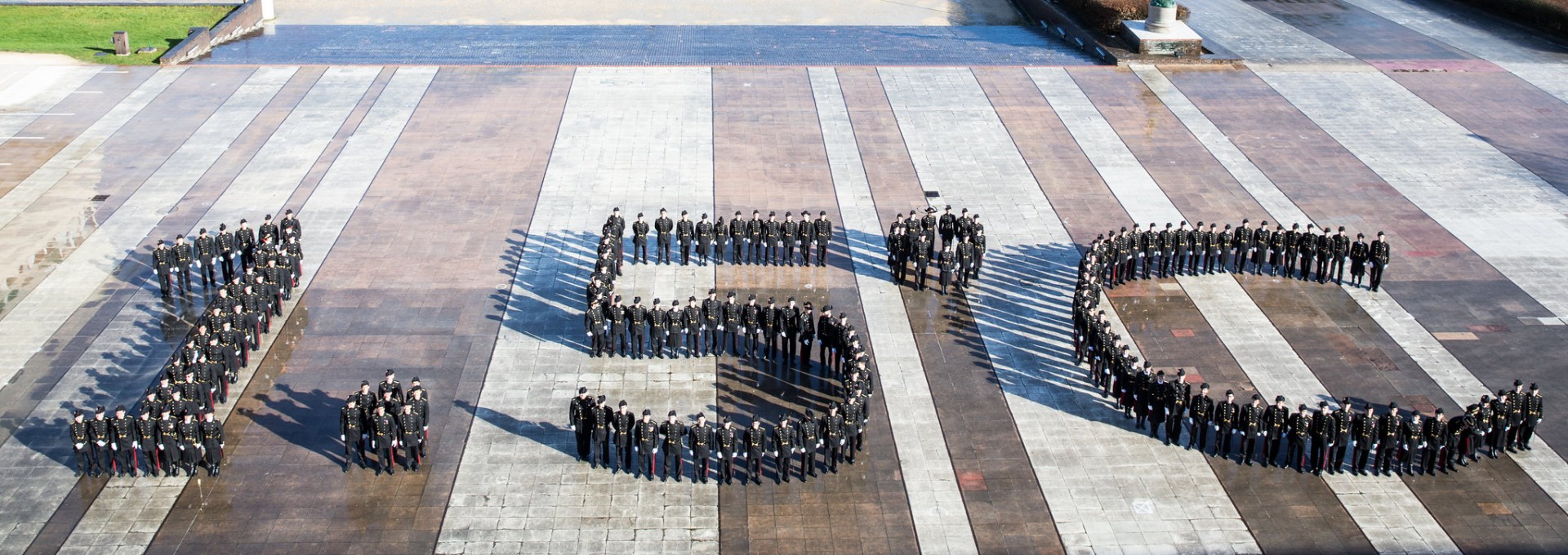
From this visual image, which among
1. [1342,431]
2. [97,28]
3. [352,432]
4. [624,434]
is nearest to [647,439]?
[624,434]

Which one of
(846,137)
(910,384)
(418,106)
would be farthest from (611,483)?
(418,106)

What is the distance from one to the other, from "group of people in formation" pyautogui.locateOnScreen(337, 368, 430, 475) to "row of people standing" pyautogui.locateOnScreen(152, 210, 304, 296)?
5.38 metres

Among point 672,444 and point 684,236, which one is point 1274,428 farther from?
Result: point 684,236

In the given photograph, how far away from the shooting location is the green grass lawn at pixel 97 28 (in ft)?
128

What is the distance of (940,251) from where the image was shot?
25938 millimetres

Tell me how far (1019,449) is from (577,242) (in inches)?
407

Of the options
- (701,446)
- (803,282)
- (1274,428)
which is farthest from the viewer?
(803,282)

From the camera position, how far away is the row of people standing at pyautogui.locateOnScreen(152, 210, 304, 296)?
77.1ft

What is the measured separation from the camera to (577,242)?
26.5 metres

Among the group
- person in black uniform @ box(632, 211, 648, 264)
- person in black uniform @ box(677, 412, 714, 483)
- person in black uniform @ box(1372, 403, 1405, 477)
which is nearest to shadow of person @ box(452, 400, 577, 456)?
person in black uniform @ box(677, 412, 714, 483)

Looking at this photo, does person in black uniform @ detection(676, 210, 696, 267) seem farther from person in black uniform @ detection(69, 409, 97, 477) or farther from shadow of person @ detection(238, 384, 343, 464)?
person in black uniform @ detection(69, 409, 97, 477)

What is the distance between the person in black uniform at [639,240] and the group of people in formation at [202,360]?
217 inches

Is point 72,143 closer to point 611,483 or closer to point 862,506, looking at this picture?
point 611,483

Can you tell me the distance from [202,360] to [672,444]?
22.0 ft
